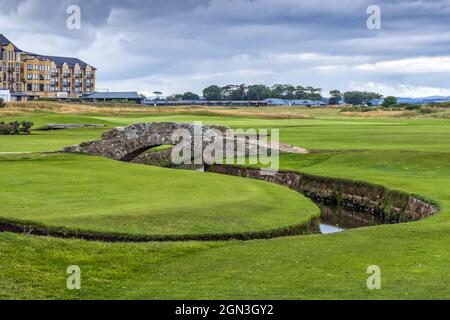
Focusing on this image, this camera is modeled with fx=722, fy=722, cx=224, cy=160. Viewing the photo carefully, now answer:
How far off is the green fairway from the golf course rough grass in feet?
0.21

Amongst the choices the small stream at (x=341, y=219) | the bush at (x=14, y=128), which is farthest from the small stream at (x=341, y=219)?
the bush at (x=14, y=128)

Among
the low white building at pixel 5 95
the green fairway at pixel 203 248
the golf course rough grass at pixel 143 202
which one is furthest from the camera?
the low white building at pixel 5 95

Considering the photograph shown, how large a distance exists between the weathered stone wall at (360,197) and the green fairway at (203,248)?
796 millimetres

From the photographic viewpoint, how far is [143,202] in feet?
103

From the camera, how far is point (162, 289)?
17.1 m

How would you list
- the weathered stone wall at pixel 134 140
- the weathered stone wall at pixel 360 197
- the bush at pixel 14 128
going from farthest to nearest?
the bush at pixel 14 128, the weathered stone wall at pixel 134 140, the weathered stone wall at pixel 360 197

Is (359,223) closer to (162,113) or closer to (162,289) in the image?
(162,289)

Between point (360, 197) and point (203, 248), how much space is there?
65.0 feet

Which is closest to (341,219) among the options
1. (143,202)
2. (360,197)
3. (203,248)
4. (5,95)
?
(360,197)

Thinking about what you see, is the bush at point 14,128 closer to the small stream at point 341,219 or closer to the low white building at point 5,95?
the small stream at point 341,219

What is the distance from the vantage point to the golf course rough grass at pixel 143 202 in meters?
26.0

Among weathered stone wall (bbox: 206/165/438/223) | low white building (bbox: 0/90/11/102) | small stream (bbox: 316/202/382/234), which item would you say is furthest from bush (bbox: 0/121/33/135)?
low white building (bbox: 0/90/11/102)

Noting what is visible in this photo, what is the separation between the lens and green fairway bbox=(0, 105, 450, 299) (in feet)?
56.0

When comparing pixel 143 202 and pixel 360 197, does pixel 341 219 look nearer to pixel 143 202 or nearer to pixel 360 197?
pixel 360 197
